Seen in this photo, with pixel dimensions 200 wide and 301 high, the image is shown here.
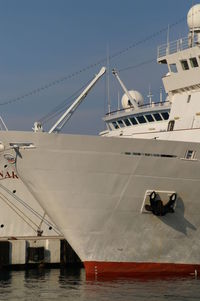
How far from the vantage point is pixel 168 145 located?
23859 mm

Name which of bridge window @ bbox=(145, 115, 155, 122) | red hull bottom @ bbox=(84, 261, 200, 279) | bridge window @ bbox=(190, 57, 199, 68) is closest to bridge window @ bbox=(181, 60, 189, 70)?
bridge window @ bbox=(190, 57, 199, 68)

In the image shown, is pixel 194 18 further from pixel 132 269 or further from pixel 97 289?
pixel 97 289

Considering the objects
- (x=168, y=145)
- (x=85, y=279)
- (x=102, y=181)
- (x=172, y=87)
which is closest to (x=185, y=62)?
(x=172, y=87)

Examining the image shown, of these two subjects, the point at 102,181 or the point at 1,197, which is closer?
the point at 102,181

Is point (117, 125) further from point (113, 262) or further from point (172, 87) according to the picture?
point (113, 262)

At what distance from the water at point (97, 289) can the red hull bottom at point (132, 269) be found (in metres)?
0.36

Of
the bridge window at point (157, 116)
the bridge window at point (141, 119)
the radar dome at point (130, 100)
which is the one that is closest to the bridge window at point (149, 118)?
the bridge window at point (157, 116)

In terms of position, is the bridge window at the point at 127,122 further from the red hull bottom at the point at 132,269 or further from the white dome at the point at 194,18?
the red hull bottom at the point at 132,269

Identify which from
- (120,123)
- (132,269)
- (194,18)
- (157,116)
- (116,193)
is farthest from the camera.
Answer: (120,123)

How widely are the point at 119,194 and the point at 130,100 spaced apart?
18668 mm

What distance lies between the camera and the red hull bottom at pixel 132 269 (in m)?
24.3

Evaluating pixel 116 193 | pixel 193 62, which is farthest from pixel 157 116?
pixel 116 193

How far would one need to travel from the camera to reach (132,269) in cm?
2450

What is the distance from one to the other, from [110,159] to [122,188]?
1.18 metres
